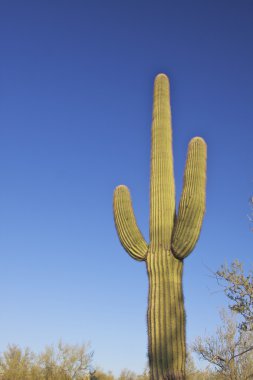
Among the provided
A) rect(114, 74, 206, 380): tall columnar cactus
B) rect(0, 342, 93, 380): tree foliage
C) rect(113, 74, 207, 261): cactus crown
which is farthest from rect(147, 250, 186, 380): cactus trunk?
rect(0, 342, 93, 380): tree foliage

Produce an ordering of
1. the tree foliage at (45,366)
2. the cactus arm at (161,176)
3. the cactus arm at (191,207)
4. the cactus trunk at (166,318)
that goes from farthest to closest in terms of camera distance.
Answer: the tree foliage at (45,366), the cactus arm at (161,176), the cactus arm at (191,207), the cactus trunk at (166,318)

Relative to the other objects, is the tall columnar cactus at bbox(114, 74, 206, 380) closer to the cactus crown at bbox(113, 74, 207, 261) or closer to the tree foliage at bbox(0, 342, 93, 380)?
the cactus crown at bbox(113, 74, 207, 261)

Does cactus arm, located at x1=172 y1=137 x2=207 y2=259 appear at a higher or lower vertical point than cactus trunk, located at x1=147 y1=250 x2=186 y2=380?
higher

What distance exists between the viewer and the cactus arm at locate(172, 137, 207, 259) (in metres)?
7.55

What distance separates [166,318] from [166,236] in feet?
4.53

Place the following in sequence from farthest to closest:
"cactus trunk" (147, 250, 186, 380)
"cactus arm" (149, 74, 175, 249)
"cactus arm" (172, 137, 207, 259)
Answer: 1. "cactus arm" (149, 74, 175, 249)
2. "cactus arm" (172, 137, 207, 259)
3. "cactus trunk" (147, 250, 186, 380)

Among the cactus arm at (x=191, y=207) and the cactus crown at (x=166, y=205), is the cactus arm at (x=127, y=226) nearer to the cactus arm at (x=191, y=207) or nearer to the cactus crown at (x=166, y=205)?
the cactus crown at (x=166, y=205)

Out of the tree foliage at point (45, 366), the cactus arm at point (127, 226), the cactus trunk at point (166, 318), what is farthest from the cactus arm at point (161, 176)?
the tree foliage at point (45, 366)

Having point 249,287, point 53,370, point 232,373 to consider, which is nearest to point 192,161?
point 249,287

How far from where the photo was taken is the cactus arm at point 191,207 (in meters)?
7.55

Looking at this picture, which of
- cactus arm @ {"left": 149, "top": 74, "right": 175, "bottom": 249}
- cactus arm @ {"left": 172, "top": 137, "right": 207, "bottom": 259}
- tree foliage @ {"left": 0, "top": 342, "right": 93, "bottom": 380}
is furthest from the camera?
tree foliage @ {"left": 0, "top": 342, "right": 93, "bottom": 380}

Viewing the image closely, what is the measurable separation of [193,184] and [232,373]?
932 centimetres

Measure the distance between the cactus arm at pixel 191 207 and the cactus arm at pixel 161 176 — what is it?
0.80 feet

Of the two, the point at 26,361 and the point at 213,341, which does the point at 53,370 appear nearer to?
the point at 26,361
